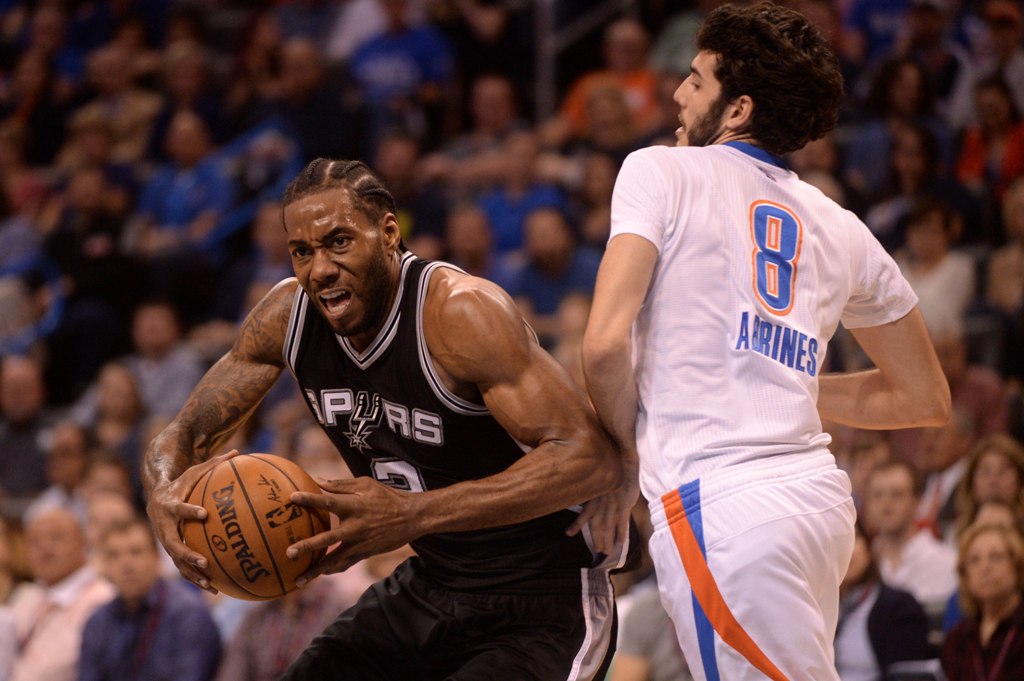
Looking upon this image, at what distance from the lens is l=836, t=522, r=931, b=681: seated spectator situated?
→ 21.3 feet

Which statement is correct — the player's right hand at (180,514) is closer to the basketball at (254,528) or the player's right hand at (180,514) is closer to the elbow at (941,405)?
the basketball at (254,528)

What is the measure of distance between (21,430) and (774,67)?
8585 mm

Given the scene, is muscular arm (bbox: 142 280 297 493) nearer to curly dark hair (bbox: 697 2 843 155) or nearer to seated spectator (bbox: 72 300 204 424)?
curly dark hair (bbox: 697 2 843 155)

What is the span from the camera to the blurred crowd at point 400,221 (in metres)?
7.21

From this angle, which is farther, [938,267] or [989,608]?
[938,267]

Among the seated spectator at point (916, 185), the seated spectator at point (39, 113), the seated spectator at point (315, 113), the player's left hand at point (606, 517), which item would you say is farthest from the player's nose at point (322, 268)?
the seated spectator at point (39, 113)

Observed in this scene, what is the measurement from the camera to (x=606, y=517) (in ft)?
13.7

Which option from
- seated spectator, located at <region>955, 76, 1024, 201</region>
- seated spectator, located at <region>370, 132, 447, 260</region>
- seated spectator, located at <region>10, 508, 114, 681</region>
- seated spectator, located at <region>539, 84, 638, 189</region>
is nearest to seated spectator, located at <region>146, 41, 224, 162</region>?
seated spectator, located at <region>370, 132, 447, 260</region>

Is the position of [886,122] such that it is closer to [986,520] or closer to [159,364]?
[986,520]

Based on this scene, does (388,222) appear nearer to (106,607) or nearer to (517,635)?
(517,635)

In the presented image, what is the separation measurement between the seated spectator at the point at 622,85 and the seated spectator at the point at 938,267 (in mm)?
2745

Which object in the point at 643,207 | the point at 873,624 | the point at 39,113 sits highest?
the point at 643,207

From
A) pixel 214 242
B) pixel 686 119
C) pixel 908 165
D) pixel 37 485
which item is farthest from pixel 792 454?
pixel 214 242

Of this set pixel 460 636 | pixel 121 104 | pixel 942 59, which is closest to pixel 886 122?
pixel 942 59
